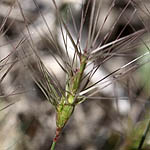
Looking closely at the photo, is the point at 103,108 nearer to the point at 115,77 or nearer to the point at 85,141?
the point at 85,141

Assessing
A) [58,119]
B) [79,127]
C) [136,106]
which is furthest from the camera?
[79,127]

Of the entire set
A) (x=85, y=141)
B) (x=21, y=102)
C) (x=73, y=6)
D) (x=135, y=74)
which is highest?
(x=73, y=6)

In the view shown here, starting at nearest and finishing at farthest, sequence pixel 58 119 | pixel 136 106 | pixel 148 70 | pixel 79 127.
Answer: pixel 58 119 < pixel 148 70 < pixel 136 106 < pixel 79 127

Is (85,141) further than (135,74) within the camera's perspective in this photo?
No

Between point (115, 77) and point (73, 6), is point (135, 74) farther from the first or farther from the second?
point (115, 77)

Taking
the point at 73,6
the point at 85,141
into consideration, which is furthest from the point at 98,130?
the point at 73,6

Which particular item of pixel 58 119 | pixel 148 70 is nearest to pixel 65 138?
pixel 148 70

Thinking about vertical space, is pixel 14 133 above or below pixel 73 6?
below

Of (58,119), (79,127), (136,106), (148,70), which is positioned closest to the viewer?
(58,119)

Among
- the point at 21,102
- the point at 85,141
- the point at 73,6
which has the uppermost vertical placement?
the point at 73,6
